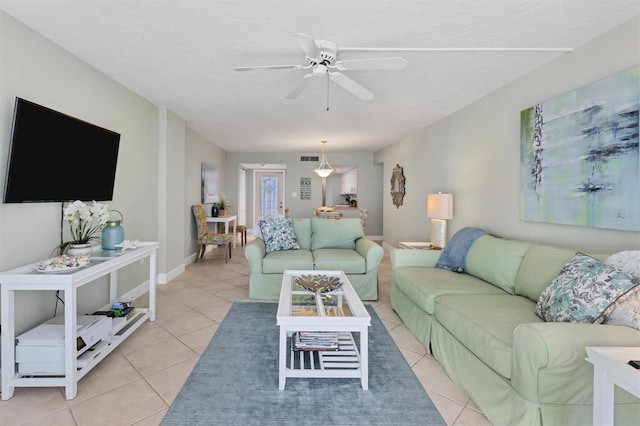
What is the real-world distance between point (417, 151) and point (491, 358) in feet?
13.8

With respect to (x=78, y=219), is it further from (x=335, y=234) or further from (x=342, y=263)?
(x=335, y=234)

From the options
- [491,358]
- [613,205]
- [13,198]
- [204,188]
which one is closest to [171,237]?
[204,188]

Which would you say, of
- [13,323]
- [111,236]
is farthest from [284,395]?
[111,236]

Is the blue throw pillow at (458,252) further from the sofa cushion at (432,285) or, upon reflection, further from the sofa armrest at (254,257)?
the sofa armrest at (254,257)

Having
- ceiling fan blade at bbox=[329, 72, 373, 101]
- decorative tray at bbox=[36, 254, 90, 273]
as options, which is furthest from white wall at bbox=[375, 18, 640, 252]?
decorative tray at bbox=[36, 254, 90, 273]

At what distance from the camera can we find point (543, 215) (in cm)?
259

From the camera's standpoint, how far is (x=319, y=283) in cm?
267

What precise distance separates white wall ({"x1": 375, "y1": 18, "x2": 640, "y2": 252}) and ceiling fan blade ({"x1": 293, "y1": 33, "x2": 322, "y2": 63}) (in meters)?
1.96

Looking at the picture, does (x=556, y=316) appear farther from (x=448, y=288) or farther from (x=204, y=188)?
(x=204, y=188)

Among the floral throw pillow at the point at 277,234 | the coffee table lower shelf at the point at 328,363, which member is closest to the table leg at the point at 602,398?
the coffee table lower shelf at the point at 328,363

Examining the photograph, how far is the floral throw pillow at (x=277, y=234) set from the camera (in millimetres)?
4000

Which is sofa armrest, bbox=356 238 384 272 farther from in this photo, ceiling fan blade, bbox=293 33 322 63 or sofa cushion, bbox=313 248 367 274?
ceiling fan blade, bbox=293 33 322 63

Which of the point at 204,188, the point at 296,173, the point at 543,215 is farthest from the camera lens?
the point at 296,173

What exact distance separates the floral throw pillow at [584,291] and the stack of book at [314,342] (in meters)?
1.31
